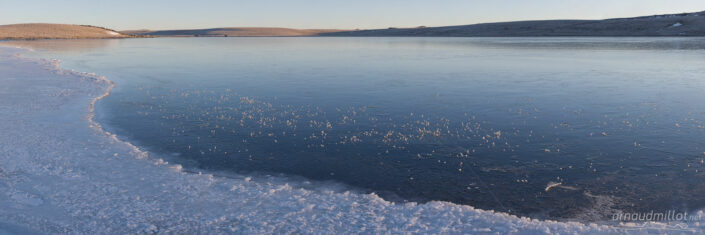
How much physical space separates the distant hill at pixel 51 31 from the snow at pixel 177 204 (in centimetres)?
16577

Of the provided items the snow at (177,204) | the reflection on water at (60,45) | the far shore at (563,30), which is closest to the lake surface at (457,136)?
the snow at (177,204)

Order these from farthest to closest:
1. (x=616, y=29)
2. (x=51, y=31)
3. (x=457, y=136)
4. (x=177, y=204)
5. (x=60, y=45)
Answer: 1. (x=51, y=31)
2. (x=616, y=29)
3. (x=60, y=45)
4. (x=457, y=136)
5. (x=177, y=204)

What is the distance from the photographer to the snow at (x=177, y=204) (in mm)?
7707

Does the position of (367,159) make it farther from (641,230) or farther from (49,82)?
(49,82)

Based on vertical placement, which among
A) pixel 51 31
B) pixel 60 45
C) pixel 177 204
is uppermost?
pixel 51 31

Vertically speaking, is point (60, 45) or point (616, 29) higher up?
point (616, 29)

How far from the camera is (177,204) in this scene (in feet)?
Answer: 28.3

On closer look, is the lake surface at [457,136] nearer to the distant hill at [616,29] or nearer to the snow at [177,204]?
the snow at [177,204]

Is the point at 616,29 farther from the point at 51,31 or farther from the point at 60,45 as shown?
the point at 51,31

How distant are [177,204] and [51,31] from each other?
19590cm

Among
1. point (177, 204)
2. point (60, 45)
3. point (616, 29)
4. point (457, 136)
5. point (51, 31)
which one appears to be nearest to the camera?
point (177, 204)

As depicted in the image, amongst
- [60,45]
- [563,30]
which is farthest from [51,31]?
[563,30]

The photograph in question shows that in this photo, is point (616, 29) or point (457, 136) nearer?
point (457, 136)

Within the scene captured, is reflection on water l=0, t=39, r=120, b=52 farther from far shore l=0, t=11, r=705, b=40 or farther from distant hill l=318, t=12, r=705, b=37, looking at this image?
distant hill l=318, t=12, r=705, b=37
